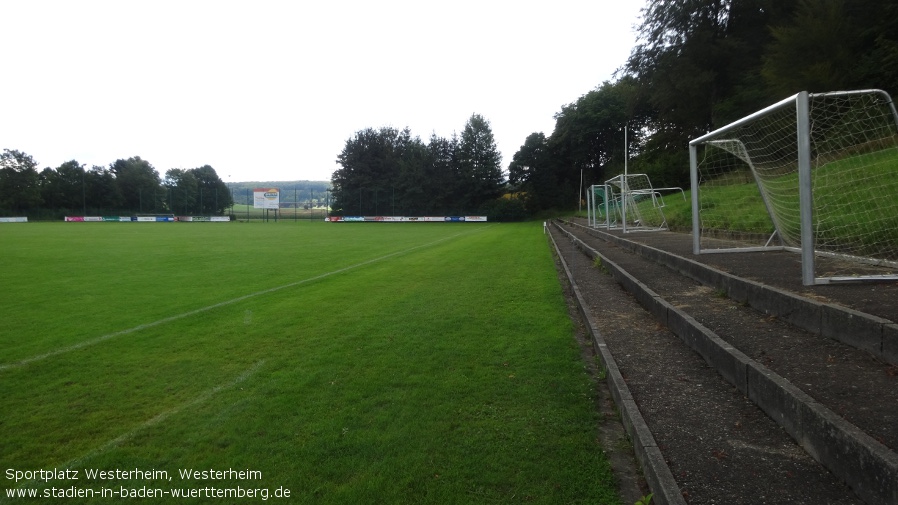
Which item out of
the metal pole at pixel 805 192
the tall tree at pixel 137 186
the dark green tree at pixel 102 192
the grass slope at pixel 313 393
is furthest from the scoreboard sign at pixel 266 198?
the metal pole at pixel 805 192

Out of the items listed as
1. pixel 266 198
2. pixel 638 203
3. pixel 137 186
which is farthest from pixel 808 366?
pixel 137 186

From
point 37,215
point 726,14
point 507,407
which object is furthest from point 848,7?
point 37,215

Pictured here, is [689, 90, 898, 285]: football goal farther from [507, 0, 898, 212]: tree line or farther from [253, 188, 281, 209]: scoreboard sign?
[253, 188, 281, 209]: scoreboard sign

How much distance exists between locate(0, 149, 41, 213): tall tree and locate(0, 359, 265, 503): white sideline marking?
2952 inches

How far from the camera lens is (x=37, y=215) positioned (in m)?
63.0

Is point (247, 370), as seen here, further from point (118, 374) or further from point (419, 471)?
point (419, 471)

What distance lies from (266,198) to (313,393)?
6490 centimetres

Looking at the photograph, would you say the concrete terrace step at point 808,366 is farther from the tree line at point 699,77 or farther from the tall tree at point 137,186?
the tall tree at point 137,186

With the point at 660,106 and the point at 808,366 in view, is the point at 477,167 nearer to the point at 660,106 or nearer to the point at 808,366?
the point at 660,106

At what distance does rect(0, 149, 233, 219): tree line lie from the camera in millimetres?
63625

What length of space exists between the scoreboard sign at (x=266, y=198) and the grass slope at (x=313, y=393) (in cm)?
5849

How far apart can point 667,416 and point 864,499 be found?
1.13m

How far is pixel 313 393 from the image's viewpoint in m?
4.11

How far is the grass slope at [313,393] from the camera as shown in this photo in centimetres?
286
